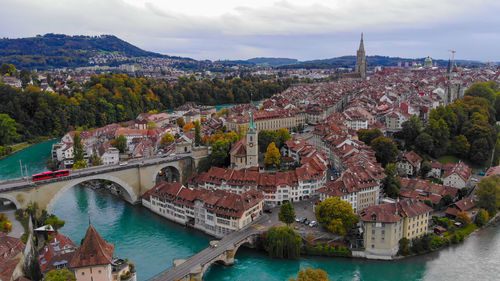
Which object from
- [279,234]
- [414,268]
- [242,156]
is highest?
[242,156]

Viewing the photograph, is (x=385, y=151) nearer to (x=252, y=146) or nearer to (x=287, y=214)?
(x=252, y=146)

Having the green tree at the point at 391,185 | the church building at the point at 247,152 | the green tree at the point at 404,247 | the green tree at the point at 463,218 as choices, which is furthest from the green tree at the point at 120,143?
the green tree at the point at 463,218

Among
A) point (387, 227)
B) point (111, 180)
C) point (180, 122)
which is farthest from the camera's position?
point (180, 122)

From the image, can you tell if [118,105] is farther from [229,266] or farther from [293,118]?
[229,266]

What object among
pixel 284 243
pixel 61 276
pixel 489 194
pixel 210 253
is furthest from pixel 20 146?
pixel 489 194

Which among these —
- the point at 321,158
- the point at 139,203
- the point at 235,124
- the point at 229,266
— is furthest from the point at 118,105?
the point at 229,266

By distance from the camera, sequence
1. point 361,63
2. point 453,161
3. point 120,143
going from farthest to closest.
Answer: point 361,63 → point 120,143 → point 453,161
